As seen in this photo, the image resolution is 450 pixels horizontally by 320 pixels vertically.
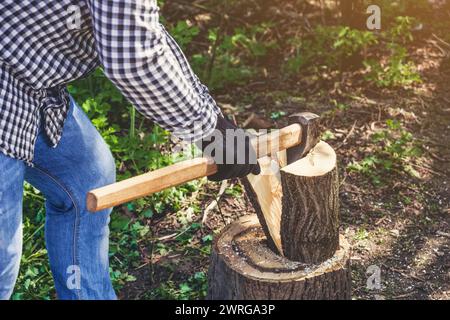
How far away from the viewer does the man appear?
204 centimetres

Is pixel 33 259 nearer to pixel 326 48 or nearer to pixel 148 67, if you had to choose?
pixel 148 67

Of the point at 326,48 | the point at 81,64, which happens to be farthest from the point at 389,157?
the point at 81,64

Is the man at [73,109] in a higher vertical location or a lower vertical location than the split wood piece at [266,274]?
higher

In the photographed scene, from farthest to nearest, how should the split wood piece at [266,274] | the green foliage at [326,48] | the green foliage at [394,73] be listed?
1. the green foliage at [326,48]
2. the green foliage at [394,73]
3. the split wood piece at [266,274]

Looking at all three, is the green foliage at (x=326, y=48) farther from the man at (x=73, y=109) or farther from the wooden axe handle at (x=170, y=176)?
the man at (x=73, y=109)

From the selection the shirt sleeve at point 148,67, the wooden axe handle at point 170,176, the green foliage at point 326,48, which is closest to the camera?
the shirt sleeve at point 148,67

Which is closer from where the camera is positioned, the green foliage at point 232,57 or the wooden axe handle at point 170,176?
the wooden axe handle at point 170,176

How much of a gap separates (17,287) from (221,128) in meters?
1.55

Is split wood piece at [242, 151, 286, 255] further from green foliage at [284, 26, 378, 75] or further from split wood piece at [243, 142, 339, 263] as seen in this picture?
green foliage at [284, 26, 378, 75]

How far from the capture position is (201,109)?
2352 mm

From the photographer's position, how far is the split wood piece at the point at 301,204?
274cm

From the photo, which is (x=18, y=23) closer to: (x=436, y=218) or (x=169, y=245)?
(x=169, y=245)

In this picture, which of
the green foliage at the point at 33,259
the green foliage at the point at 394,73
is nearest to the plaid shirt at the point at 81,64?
the green foliage at the point at 33,259

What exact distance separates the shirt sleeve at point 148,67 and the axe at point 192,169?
14cm
